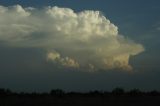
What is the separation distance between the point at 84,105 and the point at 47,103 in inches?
190

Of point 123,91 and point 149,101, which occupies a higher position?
point 123,91

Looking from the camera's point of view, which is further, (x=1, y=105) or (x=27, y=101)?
(x=27, y=101)

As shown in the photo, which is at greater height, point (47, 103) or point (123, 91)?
point (123, 91)

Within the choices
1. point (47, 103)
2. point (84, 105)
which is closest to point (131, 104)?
point (84, 105)

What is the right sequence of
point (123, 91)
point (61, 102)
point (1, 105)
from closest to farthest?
1. point (1, 105)
2. point (61, 102)
3. point (123, 91)

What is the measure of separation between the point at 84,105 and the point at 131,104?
576 cm

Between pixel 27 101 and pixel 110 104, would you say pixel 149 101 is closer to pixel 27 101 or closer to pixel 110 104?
pixel 110 104

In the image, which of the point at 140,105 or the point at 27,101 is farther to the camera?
the point at 27,101

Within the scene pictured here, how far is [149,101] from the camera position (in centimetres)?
6266

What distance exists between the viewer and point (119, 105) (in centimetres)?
5756

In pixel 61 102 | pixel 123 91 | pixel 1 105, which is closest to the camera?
pixel 1 105

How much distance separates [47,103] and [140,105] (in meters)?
11.0

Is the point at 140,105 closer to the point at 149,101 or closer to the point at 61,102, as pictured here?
the point at 149,101

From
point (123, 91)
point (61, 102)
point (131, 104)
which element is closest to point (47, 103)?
point (61, 102)
